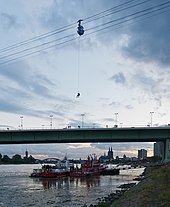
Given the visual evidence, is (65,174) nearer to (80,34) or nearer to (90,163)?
(90,163)

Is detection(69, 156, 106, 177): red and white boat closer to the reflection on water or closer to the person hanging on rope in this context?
the reflection on water

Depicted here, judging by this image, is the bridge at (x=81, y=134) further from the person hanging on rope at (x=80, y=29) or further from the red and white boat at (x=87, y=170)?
the person hanging on rope at (x=80, y=29)

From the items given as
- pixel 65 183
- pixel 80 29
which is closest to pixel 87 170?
pixel 65 183

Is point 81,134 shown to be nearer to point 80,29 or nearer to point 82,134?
point 82,134

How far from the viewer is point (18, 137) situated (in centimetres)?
7900

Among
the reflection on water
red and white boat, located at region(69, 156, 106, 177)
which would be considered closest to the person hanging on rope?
the reflection on water

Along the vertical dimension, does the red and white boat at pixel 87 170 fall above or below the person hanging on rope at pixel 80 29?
below

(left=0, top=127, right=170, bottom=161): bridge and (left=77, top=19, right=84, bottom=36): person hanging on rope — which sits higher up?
(left=77, top=19, right=84, bottom=36): person hanging on rope

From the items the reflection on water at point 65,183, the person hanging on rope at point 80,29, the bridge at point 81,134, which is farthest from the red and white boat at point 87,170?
the person hanging on rope at point 80,29

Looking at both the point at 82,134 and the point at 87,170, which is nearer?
the point at 82,134

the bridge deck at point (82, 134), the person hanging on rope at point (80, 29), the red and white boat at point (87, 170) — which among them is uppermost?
the person hanging on rope at point (80, 29)

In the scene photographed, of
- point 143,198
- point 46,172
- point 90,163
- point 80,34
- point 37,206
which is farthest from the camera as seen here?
point 90,163

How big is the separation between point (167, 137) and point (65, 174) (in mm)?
39099

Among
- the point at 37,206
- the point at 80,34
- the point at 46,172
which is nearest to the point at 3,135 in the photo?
the point at 46,172
